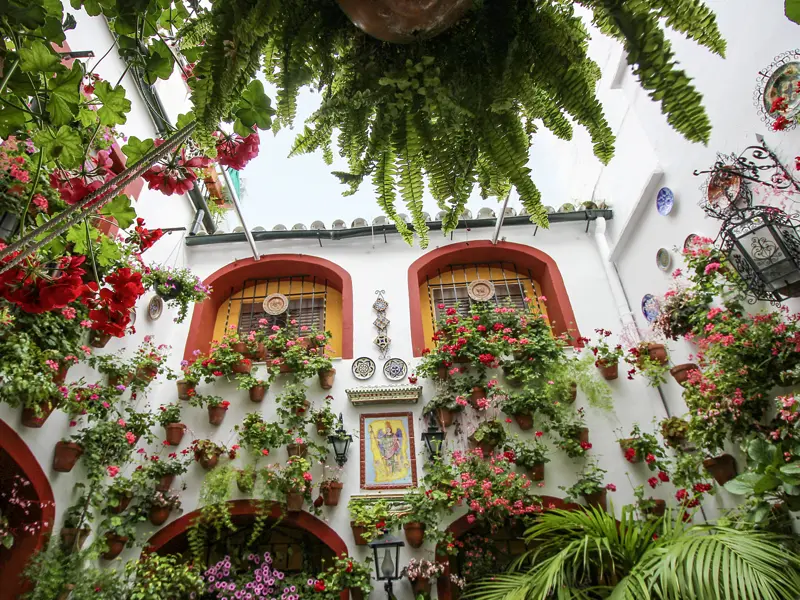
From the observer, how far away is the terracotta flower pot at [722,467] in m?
3.35

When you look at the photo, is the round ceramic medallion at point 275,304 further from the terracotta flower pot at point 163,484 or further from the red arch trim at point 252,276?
Answer: the terracotta flower pot at point 163,484

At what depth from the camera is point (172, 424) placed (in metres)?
4.27

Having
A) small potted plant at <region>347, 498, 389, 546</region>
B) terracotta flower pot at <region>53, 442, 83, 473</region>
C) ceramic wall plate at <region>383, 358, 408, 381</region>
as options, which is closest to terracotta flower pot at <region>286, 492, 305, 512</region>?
small potted plant at <region>347, 498, 389, 546</region>

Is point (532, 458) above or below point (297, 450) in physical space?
below

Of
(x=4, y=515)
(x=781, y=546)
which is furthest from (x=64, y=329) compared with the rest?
(x=781, y=546)

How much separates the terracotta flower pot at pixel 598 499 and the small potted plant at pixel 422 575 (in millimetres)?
1271

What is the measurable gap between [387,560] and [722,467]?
2.42 meters

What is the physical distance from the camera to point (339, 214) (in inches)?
233

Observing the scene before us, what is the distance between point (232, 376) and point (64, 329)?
1549 mm

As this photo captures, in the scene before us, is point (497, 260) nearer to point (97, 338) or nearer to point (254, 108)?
point (97, 338)

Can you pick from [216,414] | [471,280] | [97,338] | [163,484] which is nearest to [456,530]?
[216,414]

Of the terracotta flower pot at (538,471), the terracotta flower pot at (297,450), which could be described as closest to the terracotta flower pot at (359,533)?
the terracotta flower pot at (297,450)

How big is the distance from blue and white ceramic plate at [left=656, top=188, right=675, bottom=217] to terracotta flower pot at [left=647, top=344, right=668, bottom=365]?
115 cm

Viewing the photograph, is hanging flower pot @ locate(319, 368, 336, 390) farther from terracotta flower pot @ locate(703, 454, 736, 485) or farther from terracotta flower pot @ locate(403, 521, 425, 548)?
terracotta flower pot @ locate(703, 454, 736, 485)
